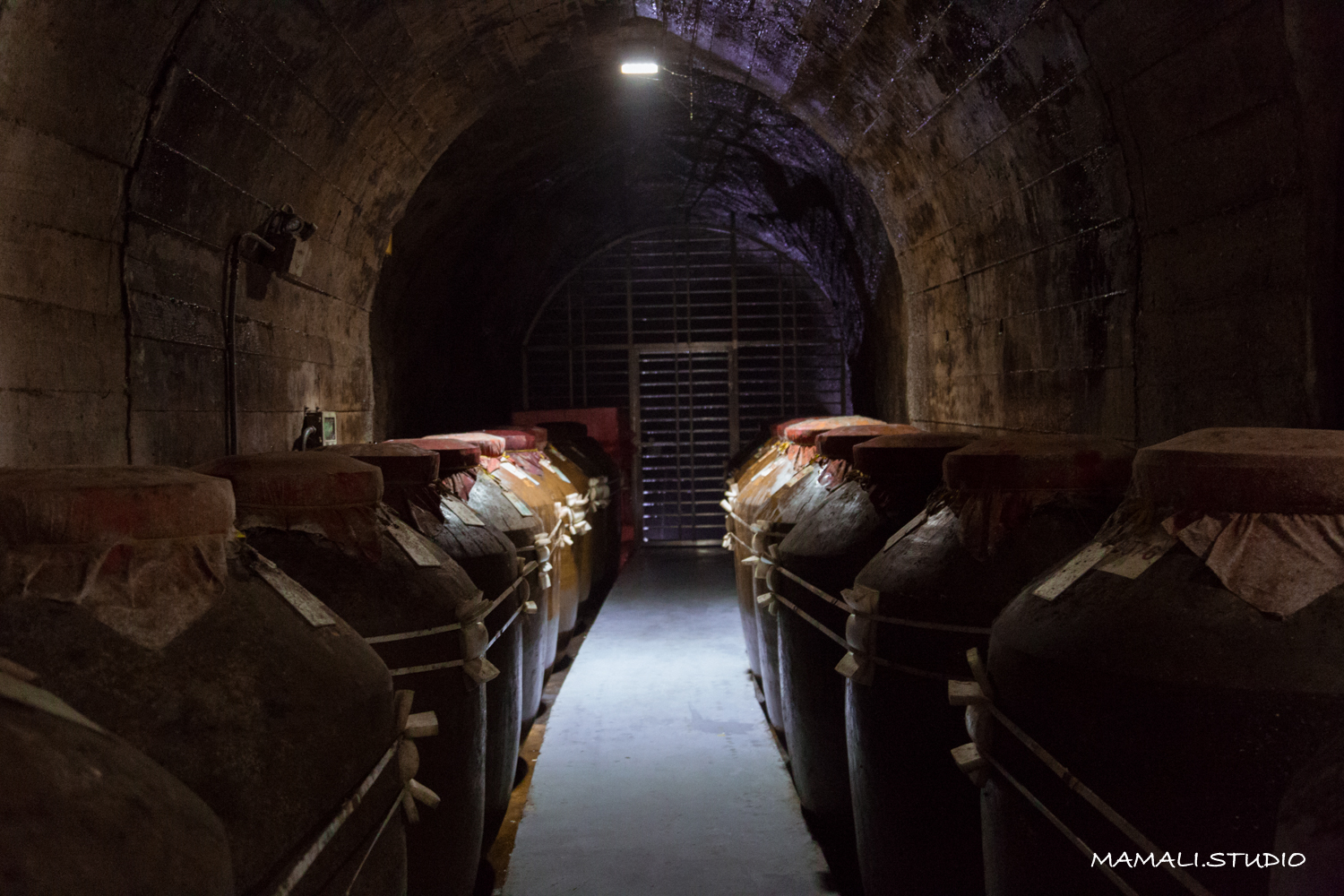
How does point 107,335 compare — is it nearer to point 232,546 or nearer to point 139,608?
point 232,546

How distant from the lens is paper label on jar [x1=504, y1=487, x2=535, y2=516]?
17.6 feet

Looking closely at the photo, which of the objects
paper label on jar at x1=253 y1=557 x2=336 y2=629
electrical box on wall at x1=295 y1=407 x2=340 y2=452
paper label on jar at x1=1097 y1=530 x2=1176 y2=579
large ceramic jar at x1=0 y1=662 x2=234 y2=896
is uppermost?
electrical box on wall at x1=295 y1=407 x2=340 y2=452

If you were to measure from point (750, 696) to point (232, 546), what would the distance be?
4.73m

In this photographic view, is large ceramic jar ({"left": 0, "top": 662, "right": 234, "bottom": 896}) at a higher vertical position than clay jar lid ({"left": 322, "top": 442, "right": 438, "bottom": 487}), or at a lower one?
lower

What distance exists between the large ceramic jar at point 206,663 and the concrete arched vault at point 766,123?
164cm

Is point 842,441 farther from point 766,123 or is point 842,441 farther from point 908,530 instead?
point 766,123

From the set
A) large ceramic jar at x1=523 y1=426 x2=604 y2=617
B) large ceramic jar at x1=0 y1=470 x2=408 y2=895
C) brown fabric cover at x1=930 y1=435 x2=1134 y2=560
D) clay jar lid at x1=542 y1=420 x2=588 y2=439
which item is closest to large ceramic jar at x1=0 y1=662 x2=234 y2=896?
large ceramic jar at x1=0 y1=470 x2=408 y2=895

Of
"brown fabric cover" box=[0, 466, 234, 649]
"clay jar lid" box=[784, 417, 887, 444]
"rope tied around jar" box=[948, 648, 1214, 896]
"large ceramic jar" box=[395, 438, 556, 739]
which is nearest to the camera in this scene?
"rope tied around jar" box=[948, 648, 1214, 896]

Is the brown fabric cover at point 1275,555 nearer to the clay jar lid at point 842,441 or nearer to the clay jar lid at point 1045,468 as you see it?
the clay jar lid at point 1045,468

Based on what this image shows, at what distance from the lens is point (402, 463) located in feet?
13.4

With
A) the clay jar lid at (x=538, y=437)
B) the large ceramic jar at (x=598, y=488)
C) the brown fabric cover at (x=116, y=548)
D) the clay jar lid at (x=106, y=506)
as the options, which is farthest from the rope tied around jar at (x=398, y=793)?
the large ceramic jar at (x=598, y=488)

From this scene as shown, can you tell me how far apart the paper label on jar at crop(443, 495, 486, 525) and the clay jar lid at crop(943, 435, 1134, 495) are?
1995mm

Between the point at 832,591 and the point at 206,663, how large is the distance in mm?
2466

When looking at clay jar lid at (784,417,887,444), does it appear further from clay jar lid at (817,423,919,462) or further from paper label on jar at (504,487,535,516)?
paper label on jar at (504,487,535,516)
